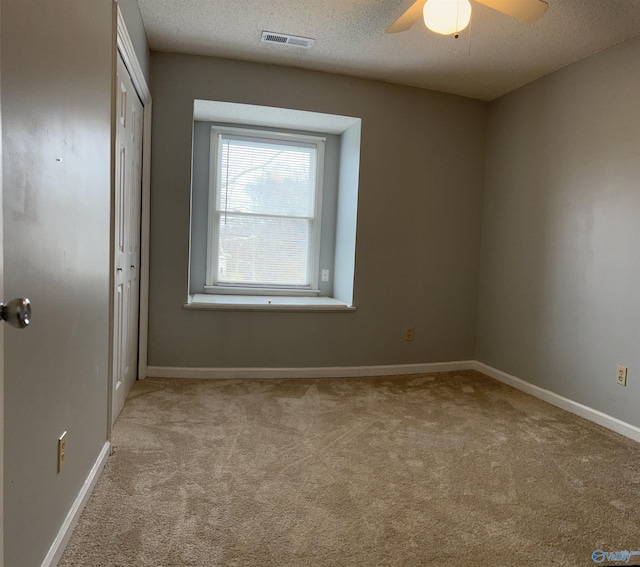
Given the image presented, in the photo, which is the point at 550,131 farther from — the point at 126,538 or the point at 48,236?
the point at 126,538

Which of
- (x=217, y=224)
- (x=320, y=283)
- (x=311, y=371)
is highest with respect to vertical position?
(x=217, y=224)

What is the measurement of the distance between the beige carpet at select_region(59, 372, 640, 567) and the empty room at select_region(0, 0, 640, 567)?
0.05 ft

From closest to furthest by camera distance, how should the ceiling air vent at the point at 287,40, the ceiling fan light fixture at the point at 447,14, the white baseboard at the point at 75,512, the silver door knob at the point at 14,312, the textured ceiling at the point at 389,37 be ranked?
the silver door knob at the point at 14,312 < the white baseboard at the point at 75,512 < the ceiling fan light fixture at the point at 447,14 < the textured ceiling at the point at 389,37 < the ceiling air vent at the point at 287,40

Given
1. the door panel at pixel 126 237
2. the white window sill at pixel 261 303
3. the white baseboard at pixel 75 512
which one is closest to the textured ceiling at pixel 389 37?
the door panel at pixel 126 237

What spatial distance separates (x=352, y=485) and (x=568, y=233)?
2.39 meters

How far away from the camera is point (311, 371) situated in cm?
365

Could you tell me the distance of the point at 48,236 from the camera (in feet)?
4.15

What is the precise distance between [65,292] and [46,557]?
795 mm

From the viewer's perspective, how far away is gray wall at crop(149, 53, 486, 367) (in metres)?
3.35

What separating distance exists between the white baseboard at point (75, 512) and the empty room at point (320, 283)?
0.04 ft

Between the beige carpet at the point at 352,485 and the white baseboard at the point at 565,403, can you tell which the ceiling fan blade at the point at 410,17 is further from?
the white baseboard at the point at 565,403

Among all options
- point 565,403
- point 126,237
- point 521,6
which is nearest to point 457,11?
point 521,6

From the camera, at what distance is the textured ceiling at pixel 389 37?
8.50 ft

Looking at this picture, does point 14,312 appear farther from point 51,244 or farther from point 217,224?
point 217,224
